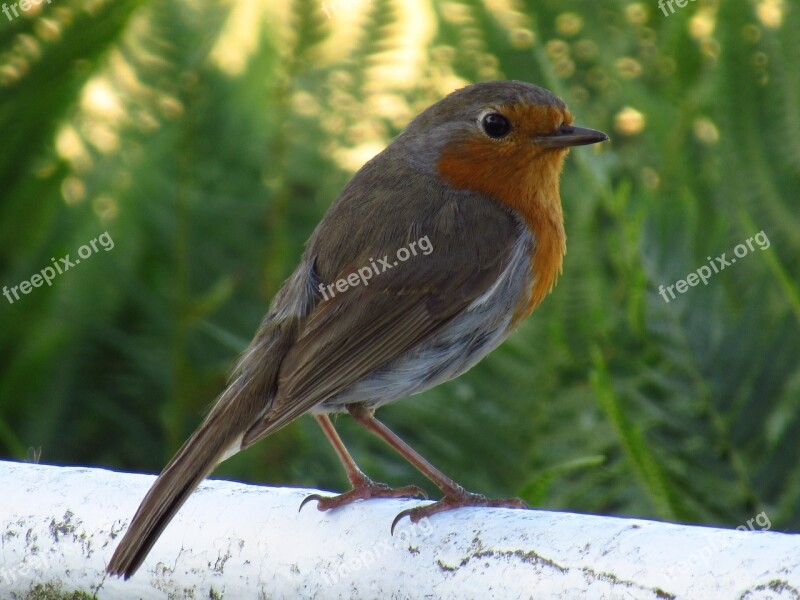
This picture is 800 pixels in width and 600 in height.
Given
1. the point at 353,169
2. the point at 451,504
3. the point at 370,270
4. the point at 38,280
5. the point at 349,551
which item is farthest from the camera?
the point at 353,169

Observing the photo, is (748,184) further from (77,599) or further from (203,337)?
(77,599)

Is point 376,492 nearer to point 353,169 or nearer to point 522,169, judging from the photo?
point 522,169

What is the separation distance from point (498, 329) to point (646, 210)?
2.59ft

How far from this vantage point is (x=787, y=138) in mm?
3717

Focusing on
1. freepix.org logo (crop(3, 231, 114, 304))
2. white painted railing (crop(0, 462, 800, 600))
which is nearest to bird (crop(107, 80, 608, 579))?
white painted railing (crop(0, 462, 800, 600))

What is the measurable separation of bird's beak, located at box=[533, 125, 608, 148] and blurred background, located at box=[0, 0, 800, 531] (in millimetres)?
379

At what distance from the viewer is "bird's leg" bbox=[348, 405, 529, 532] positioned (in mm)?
1754

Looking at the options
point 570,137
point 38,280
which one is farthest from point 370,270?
point 38,280

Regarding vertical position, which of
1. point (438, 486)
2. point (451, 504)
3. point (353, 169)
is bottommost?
point (353, 169)

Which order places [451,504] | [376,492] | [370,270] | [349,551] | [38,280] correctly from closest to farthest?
[349,551] < [451,504] < [376,492] < [370,270] < [38,280]

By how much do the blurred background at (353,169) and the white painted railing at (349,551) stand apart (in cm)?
105

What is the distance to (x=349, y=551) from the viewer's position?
1.65 metres

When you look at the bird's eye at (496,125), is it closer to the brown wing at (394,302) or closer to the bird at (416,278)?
the bird at (416,278)

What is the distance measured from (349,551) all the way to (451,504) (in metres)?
0.34
